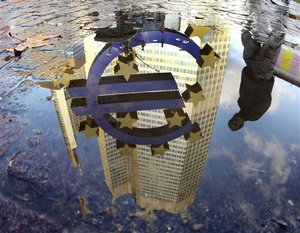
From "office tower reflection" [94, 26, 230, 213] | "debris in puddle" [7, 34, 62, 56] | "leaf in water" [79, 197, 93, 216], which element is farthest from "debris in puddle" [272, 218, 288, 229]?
"debris in puddle" [7, 34, 62, 56]

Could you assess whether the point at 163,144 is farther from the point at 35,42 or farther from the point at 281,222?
the point at 35,42

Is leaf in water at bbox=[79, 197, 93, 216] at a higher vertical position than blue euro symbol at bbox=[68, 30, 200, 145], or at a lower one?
lower

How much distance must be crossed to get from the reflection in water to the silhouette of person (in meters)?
0.33

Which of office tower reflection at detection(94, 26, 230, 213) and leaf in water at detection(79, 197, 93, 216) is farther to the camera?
Answer: office tower reflection at detection(94, 26, 230, 213)

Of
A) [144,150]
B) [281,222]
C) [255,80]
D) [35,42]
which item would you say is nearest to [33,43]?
[35,42]

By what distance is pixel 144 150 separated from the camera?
312 cm

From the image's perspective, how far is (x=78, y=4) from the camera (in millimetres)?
8359

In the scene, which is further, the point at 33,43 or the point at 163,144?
the point at 33,43

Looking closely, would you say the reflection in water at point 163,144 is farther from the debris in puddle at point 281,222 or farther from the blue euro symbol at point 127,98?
the debris in puddle at point 281,222

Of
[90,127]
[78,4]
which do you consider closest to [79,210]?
Answer: [90,127]

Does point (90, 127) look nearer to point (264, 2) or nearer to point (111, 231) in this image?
point (111, 231)

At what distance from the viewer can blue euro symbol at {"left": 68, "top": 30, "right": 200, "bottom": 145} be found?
3.29m

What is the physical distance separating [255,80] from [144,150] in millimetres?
2256

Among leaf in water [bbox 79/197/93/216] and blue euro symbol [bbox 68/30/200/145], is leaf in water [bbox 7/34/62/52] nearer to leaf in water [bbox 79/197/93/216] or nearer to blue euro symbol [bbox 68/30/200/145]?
blue euro symbol [bbox 68/30/200/145]
